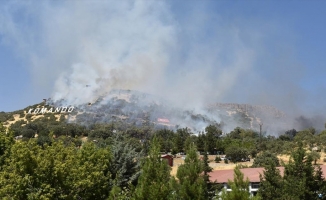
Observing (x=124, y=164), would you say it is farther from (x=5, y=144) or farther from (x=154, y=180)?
(x=5, y=144)

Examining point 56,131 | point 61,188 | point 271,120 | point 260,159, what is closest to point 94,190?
point 61,188

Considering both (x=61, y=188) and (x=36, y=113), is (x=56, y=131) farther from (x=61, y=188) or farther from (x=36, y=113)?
(x=61, y=188)

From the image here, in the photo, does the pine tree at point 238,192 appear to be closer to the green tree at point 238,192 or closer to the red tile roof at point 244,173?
the green tree at point 238,192

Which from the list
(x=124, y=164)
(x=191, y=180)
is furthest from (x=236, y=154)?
(x=191, y=180)

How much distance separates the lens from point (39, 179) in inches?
745

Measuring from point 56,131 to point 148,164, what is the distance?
77.9 m

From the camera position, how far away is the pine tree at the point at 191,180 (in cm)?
1933

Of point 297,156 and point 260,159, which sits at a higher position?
point 260,159

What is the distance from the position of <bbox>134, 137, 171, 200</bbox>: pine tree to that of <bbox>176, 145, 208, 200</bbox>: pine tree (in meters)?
0.80

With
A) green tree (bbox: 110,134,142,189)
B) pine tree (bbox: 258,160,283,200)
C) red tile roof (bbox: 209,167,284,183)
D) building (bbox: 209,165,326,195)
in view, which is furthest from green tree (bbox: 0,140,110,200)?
red tile roof (bbox: 209,167,284,183)

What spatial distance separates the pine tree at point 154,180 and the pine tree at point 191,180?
796 millimetres

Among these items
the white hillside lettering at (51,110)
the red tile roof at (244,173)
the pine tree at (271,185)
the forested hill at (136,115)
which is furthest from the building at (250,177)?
the white hillside lettering at (51,110)

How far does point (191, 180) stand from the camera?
2016 centimetres

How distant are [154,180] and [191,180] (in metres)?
2.00
